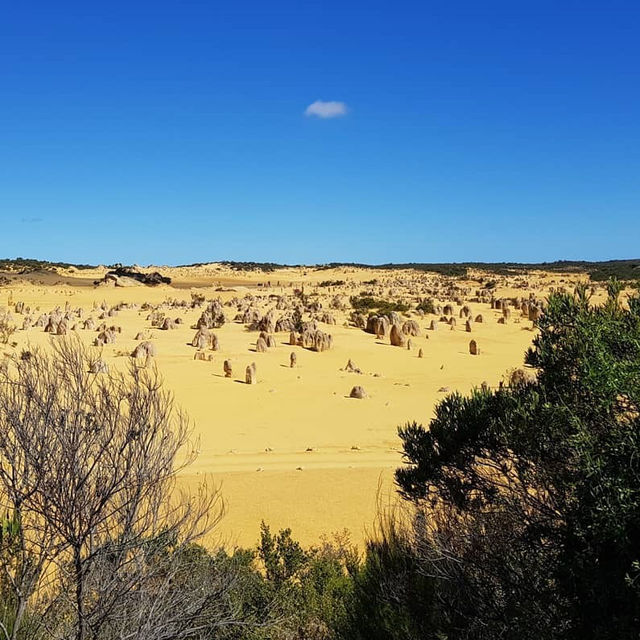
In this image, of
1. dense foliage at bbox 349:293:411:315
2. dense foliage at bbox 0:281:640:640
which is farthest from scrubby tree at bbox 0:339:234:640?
dense foliage at bbox 349:293:411:315

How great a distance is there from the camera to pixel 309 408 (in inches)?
547

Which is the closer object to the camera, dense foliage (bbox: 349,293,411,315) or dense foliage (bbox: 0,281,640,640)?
dense foliage (bbox: 0,281,640,640)

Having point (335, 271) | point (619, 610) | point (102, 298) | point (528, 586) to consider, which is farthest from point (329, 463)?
point (335, 271)

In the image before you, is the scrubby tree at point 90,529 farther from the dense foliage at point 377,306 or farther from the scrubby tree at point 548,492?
the dense foliage at point 377,306

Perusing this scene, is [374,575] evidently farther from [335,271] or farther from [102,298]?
[335,271]

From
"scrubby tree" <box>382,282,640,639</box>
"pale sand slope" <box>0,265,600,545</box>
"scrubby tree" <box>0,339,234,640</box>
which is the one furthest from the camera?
"pale sand slope" <box>0,265,600,545</box>

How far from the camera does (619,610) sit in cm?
322

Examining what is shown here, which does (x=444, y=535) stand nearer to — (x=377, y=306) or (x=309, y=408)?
(x=309, y=408)

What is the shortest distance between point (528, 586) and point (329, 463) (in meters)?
6.55

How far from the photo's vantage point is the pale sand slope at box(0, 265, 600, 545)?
28.2 feet

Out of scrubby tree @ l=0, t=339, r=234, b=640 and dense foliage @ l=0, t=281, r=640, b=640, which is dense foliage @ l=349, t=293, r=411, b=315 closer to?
dense foliage @ l=0, t=281, r=640, b=640

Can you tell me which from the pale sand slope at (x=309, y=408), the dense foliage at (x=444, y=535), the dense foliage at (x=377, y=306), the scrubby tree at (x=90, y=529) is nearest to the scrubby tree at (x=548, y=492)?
the dense foliage at (x=444, y=535)

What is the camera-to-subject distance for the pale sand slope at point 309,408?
8586 millimetres

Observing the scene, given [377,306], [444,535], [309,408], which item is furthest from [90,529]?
[377,306]
